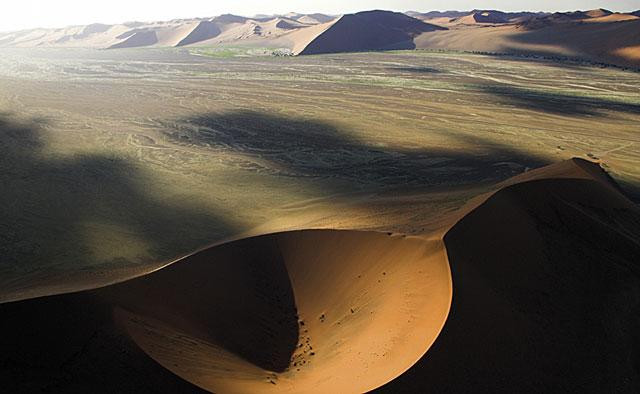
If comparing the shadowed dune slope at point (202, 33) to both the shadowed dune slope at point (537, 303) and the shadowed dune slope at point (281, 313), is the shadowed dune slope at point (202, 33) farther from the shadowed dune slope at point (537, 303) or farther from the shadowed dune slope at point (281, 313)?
the shadowed dune slope at point (537, 303)

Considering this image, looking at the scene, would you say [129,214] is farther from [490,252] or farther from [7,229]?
[490,252]

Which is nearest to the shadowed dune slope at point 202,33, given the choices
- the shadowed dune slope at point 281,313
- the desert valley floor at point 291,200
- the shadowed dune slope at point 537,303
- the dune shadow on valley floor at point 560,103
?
the desert valley floor at point 291,200

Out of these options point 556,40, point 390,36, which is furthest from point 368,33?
point 556,40

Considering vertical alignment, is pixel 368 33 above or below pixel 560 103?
above

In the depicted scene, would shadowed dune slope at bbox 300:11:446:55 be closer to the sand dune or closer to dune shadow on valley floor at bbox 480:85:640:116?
the sand dune

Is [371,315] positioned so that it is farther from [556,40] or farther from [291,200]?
[556,40]

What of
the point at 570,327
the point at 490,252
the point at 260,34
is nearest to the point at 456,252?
the point at 490,252
